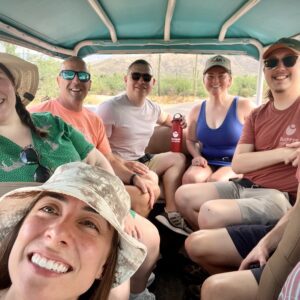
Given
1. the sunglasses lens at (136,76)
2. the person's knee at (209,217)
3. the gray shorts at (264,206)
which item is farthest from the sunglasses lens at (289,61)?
the sunglasses lens at (136,76)

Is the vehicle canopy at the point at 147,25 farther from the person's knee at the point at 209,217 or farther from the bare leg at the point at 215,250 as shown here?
the bare leg at the point at 215,250

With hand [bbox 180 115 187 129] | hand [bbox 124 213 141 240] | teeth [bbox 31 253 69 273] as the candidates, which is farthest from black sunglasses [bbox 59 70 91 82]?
teeth [bbox 31 253 69 273]

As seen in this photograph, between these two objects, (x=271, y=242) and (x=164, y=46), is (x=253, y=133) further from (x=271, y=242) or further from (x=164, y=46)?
(x=164, y=46)

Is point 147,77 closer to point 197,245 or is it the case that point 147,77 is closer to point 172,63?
point 197,245

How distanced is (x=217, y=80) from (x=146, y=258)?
6.62ft

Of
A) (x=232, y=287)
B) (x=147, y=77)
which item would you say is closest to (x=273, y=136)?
(x=232, y=287)

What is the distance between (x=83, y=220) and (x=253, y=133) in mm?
1757

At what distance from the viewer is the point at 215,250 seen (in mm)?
1820

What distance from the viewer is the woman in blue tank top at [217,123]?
3201mm

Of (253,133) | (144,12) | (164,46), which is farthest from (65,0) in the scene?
(253,133)

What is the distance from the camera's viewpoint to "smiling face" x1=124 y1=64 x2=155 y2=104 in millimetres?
3344

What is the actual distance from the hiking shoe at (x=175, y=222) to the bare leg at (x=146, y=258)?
684 mm

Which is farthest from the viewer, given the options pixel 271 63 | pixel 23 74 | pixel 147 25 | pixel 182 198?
pixel 147 25

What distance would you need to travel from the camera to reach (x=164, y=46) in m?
3.53
